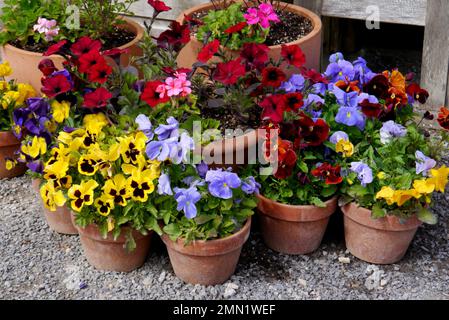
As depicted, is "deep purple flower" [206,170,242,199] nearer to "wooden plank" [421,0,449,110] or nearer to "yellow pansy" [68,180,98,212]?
"yellow pansy" [68,180,98,212]

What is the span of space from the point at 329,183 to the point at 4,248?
1.48 metres

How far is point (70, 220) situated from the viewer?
3.52 meters

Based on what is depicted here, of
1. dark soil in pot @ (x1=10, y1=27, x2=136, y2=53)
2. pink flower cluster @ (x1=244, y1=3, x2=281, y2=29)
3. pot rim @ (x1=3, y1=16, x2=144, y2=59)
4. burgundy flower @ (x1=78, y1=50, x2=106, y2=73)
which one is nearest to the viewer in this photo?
burgundy flower @ (x1=78, y1=50, x2=106, y2=73)

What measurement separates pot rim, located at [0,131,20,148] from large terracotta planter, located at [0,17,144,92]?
261mm

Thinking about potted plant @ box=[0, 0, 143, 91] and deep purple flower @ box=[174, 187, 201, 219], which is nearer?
deep purple flower @ box=[174, 187, 201, 219]

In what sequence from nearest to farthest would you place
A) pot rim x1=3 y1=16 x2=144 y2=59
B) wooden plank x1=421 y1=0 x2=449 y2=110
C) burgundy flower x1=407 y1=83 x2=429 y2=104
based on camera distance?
1. burgundy flower x1=407 y1=83 x2=429 y2=104
2. pot rim x1=3 y1=16 x2=144 y2=59
3. wooden plank x1=421 y1=0 x2=449 y2=110

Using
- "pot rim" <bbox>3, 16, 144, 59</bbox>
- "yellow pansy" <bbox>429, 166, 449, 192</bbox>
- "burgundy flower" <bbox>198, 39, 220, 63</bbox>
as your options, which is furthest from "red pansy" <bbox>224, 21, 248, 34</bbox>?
"yellow pansy" <bbox>429, 166, 449, 192</bbox>

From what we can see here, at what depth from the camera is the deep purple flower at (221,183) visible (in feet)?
9.69

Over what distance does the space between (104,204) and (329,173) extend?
0.91 meters

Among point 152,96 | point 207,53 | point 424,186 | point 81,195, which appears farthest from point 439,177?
point 81,195

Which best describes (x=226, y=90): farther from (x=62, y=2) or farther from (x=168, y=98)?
(x=62, y=2)

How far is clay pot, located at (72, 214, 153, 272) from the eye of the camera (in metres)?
3.17

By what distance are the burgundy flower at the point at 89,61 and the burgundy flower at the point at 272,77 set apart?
0.66 m

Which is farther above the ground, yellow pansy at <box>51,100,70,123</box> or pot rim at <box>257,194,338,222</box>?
yellow pansy at <box>51,100,70,123</box>
